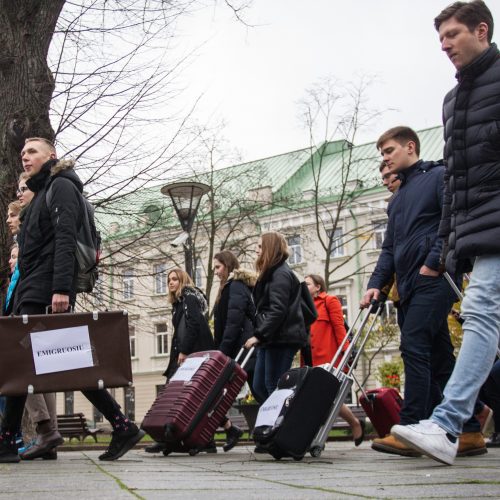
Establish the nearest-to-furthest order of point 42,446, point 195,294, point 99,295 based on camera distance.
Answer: point 42,446, point 195,294, point 99,295

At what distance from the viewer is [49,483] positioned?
3.70 meters

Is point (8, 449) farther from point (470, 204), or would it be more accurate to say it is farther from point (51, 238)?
point (470, 204)

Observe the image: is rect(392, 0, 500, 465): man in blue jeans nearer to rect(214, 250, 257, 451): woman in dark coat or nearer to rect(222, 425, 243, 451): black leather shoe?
rect(214, 250, 257, 451): woman in dark coat

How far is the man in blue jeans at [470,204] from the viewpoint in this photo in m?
4.15

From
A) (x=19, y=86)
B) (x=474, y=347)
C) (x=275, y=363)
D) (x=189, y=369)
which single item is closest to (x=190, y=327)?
(x=275, y=363)

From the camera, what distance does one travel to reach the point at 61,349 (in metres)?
5.70

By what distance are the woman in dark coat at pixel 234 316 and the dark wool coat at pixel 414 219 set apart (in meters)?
2.43

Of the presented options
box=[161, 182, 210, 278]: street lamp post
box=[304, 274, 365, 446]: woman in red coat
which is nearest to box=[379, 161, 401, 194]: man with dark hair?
box=[304, 274, 365, 446]: woman in red coat

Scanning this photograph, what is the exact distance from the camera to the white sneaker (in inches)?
159

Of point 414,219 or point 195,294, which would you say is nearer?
point 414,219

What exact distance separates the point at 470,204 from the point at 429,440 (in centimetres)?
127

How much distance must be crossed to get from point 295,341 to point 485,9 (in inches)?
135

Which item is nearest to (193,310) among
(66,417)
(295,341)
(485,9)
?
(295,341)

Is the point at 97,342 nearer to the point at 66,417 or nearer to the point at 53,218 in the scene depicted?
the point at 53,218
